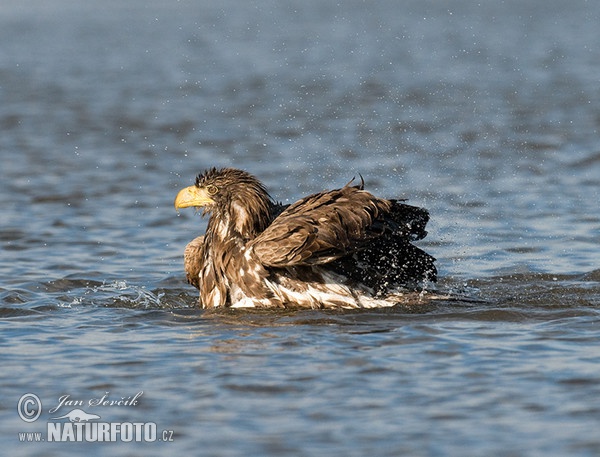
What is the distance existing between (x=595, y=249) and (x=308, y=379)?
15.3 feet

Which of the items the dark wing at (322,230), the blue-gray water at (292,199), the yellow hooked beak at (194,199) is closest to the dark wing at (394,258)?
the dark wing at (322,230)

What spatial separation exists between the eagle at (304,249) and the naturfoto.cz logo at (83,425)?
1.91 m

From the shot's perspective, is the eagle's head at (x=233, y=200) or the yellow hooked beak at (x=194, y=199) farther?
the yellow hooked beak at (x=194, y=199)

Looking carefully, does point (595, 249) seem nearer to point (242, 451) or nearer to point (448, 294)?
point (448, 294)

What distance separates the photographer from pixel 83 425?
21.2 ft

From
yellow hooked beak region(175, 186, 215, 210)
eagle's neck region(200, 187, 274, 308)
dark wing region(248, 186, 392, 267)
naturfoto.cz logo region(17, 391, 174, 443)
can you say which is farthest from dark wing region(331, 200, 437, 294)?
Result: naturfoto.cz logo region(17, 391, 174, 443)

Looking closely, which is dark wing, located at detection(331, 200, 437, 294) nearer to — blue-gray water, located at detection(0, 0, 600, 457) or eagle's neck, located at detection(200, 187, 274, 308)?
blue-gray water, located at detection(0, 0, 600, 457)

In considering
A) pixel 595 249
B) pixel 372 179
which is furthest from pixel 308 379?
pixel 372 179

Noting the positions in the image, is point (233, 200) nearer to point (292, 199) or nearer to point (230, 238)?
point (230, 238)

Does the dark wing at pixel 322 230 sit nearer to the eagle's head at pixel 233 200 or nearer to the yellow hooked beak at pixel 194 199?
the eagle's head at pixel 233 200

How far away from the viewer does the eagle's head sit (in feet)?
29.0

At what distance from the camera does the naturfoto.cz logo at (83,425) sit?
6.30 metres

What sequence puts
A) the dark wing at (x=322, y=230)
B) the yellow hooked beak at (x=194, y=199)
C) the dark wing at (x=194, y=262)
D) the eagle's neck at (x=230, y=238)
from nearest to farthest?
the dark wing at (x=322, y=230)
the eagle's neck at (x=230, y=238)
the yellow hooked beak at (x=194, y=199)
the dark wing at (x=194, y=262)

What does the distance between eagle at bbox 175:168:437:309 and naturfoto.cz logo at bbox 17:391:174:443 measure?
75.2 inches
